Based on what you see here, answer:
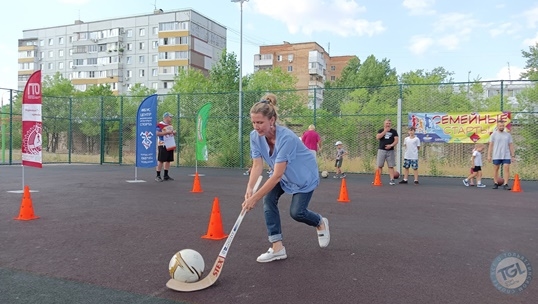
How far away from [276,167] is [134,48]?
72.2m

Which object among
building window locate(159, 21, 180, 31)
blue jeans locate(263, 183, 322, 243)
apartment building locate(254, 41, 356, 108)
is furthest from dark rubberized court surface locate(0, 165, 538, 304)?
apartment building locate(254, 41, 356, 108)

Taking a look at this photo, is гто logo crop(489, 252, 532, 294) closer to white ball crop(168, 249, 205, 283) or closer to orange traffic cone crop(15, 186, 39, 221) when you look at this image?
white ball crop(168, 249, 205, 283)

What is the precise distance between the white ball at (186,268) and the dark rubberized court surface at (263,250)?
15cm

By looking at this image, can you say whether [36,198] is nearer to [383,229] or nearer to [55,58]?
[383,229]

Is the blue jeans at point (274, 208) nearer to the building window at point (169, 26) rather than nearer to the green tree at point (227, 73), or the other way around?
the green tree at point (227, 73)

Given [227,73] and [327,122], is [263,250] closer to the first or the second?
[327,122]

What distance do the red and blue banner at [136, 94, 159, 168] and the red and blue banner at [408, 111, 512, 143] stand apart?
8.73m

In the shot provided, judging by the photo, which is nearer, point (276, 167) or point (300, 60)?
point (276, 167)

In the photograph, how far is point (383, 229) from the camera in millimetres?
6055

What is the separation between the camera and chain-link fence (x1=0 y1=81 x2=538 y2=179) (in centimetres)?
1562

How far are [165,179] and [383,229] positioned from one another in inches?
326

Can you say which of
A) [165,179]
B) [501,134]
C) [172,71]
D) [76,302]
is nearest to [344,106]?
[501,134]

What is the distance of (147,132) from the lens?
40.6 ft

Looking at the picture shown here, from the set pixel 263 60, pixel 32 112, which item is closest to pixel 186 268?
pixel 32 112
